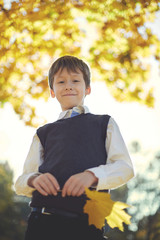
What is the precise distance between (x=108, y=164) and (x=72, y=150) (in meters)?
0.24

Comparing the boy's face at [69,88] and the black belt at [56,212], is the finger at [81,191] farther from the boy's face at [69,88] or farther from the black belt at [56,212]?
the boy's face at [69,88]

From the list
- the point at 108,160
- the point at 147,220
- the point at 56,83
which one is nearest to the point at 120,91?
the point at 56,83

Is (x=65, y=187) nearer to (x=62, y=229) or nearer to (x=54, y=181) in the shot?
(x=54, y=181)

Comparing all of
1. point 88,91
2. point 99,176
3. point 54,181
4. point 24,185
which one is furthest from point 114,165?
point 88,91

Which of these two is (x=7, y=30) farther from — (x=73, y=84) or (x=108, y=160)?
(x=108, y=160)

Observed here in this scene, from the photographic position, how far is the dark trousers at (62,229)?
172 centimetres

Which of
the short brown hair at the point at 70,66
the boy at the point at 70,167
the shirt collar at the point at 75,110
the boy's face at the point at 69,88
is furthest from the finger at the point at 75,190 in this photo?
the short brown hair at the point at 70,66

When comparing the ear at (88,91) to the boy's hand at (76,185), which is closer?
the boy's hand at (76,185)

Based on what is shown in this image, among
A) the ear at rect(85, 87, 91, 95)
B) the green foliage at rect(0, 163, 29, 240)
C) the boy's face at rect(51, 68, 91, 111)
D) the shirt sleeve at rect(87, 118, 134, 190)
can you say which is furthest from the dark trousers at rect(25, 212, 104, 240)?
the green foliage at rect(0, 163, 29, 240)

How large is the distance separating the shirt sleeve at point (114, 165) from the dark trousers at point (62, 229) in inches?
9.4

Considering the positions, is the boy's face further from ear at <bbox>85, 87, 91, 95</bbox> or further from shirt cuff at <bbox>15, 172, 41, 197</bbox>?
shirt cuff at <bbox>15, 172, 41, 197</bbox>

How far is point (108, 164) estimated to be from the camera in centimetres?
179

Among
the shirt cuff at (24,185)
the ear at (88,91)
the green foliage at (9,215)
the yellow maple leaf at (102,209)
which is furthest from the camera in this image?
the green foliage at (9,215)

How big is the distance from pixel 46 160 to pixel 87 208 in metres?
0.47
